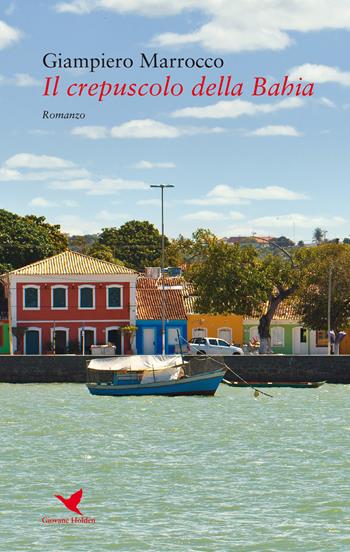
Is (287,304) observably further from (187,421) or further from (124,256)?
(124,256)

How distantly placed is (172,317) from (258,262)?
23.3 ft

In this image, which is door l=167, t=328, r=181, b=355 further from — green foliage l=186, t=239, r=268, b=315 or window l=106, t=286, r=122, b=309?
window l=106, t=286, r=122, b=309

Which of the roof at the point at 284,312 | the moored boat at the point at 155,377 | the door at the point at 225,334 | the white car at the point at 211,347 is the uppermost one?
the roof at the point at 284,312

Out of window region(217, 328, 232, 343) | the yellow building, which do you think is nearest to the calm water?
the yellow building

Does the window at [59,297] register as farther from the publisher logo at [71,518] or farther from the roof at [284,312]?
the publisher logo at [71,518]

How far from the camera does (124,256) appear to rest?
490 ft

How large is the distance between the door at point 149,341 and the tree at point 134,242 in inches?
2562

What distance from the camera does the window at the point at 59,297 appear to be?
78.6 m

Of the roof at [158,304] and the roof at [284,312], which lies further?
the roof at [284,312]

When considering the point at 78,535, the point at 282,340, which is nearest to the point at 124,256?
the point at 282,340

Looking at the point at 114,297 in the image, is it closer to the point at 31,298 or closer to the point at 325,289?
the point at 31,298

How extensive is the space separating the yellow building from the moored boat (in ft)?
67.5

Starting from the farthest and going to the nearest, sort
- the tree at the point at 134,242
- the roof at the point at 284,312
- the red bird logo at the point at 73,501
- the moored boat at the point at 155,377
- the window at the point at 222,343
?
the tree at the point at 134,242, the roof at the point at 284,312, the window at the point at 222,343, the moored boat at the point at 155,377, the red bird logo at the point at 73,501

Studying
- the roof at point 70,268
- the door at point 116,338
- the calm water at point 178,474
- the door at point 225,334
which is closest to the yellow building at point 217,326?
the door at point 225,334
